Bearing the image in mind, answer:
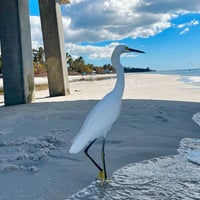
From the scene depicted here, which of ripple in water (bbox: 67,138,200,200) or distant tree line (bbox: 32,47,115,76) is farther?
distant tree line (bbox: 32,47,115,76)

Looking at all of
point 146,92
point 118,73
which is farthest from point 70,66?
point 118,73

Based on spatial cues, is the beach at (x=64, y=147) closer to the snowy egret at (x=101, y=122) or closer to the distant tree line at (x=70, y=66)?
the snowy egret at (x=101, y=122)

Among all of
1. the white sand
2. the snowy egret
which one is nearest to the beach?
the snowy egret

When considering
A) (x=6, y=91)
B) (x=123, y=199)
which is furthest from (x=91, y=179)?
(x=6, y=91)

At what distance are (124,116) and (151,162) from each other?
2648mm

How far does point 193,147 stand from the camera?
380 cm

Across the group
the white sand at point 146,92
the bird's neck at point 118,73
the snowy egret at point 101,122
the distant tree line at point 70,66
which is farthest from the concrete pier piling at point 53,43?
the distant tree line at point 70,66

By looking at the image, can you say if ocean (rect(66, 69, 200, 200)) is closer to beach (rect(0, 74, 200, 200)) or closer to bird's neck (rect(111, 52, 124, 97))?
beach (rect(0, 74, 200, 200))

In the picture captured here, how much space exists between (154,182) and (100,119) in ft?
2.46

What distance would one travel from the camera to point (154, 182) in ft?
8.73

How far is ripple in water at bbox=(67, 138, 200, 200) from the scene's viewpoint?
2.40m

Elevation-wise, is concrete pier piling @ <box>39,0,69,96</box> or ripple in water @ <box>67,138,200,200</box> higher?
concrete pier piling @ <box>39,0,69,96</box>

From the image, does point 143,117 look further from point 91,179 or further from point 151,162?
point 91,179

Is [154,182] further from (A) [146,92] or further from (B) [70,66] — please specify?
(B) [70,66]
